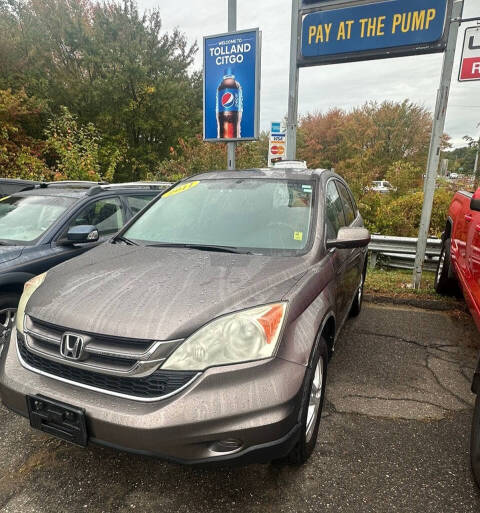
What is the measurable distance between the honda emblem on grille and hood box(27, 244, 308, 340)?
0.16ft

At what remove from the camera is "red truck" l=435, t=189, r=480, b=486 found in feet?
6.73

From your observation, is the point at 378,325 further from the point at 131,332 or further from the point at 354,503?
the point at 131,332

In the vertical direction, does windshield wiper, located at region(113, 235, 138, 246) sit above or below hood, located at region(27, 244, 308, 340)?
above

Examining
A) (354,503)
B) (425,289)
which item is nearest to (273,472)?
(354,503)

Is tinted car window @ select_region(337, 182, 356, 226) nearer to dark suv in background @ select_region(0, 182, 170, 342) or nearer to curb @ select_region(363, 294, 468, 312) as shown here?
curb @ select_region(363, 294, 468, 312)

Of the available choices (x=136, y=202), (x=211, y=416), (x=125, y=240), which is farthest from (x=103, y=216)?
(x=211, y=416)

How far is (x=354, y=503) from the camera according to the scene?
6.28ft

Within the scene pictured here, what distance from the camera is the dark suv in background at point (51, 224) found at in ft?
10.4

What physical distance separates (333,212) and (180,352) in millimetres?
1871

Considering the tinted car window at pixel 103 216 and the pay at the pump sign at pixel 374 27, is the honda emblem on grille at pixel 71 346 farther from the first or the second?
the pay at the pump sign at pixel 374 27

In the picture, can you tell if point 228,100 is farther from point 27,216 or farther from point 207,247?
point 207,247

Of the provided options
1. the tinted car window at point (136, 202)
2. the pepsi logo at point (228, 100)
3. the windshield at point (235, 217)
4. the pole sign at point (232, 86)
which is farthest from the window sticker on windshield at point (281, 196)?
the pepsi logo at point (228, 100)

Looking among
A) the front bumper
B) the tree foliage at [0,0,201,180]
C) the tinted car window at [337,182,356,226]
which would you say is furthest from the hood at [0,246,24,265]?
the tree foliage at [0,0,201,180]

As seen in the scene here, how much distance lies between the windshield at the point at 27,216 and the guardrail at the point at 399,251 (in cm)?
490
